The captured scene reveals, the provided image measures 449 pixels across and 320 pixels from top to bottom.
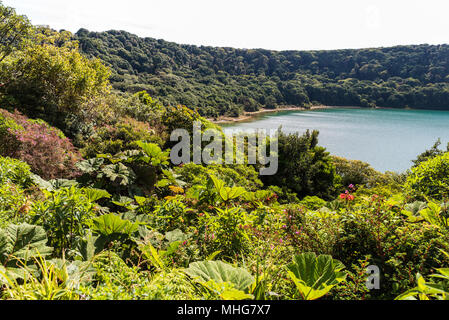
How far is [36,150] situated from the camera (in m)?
5.53

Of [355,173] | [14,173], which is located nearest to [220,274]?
[14,173]

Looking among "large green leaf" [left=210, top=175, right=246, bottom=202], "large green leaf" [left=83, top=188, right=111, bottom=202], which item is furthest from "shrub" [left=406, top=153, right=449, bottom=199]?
"large green leaf" [left=83, top=188, right=111, bottom=202]

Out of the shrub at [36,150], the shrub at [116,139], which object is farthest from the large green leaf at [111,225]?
the shrub at [116,139]

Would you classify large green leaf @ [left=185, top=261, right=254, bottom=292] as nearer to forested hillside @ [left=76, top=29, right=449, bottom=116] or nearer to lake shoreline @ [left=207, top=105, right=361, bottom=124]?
lake shoreline @ [left=207, top=105, right=361, bottom=124]

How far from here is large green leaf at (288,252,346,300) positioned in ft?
6.50

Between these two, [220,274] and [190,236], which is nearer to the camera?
[220,274]

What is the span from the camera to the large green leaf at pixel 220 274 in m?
1.83

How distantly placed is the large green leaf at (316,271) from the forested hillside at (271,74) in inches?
2357

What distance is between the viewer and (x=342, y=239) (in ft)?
8.23

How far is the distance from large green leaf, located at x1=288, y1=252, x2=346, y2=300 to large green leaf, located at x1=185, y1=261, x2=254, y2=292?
0.37 metres

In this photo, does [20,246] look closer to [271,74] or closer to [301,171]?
[301,171]

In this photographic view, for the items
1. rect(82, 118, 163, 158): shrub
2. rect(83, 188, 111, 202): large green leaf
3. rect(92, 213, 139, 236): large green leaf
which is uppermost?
rect(82, 118, 163, 158): shrub

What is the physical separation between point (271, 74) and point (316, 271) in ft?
387

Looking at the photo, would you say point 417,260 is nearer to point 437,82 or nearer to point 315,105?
point 315,105
